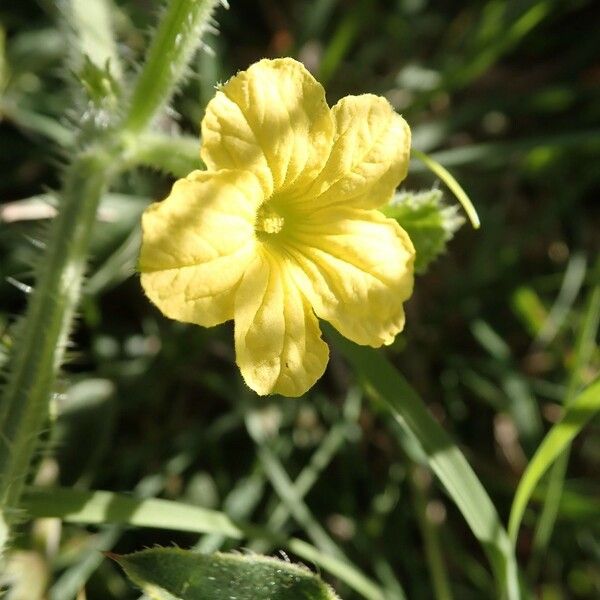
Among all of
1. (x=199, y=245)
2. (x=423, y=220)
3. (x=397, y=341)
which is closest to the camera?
(x=199, y=245)

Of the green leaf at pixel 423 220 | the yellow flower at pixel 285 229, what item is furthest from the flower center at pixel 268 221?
the green leaf at pixel 423 220

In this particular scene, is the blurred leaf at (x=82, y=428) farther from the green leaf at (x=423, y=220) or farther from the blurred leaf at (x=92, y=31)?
the green leaf at (x=423, y=220)

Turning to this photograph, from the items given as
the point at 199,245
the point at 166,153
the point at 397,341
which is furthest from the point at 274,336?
the point at 397,341

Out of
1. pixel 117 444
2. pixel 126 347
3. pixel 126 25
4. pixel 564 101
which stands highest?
pixel 126 25

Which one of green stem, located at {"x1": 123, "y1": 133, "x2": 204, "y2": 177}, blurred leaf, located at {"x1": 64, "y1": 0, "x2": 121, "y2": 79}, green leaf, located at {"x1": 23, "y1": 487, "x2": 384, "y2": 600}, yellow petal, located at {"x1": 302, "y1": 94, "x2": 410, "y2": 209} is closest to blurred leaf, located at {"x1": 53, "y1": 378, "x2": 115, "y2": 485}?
green leaf, located at {"x1": 23, "y1": 487, "x2": 384, "y2": 600}

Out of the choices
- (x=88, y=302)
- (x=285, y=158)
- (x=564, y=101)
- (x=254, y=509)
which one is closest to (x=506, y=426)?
(x=254, y=509)

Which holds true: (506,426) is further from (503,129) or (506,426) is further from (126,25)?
(126,25)

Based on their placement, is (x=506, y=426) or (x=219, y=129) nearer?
(x=219, y=129)

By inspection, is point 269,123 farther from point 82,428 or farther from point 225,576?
point 82,428
